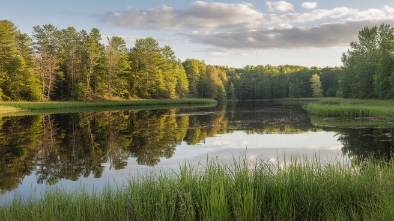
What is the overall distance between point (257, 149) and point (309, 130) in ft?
35.4

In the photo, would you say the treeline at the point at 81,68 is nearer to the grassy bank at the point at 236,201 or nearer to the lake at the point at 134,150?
the lake at the point at 134,150

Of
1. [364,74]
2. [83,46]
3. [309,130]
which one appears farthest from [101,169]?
[83,46]

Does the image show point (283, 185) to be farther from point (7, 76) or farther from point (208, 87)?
point (208, 87)

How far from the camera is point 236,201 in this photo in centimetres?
661

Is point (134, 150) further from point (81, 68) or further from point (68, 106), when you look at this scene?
point (81, 68)

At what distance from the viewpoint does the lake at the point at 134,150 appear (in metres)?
12.6

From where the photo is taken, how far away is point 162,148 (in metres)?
19.3

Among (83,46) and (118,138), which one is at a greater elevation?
(83,46)

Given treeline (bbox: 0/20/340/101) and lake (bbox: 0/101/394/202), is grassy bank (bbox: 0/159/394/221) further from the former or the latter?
treeline (bbox: 0/20/340/101)

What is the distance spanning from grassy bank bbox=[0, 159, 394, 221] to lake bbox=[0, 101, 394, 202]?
142cm

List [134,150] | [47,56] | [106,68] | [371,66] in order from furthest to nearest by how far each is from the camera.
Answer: [106,68] < [47,56] < [371,66] < [134,150]

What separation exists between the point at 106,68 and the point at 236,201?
76.0m

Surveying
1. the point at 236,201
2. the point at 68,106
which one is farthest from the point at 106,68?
the point at 236,201

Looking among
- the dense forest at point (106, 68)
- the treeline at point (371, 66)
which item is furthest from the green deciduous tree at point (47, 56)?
the treeline at point (371, 66)
